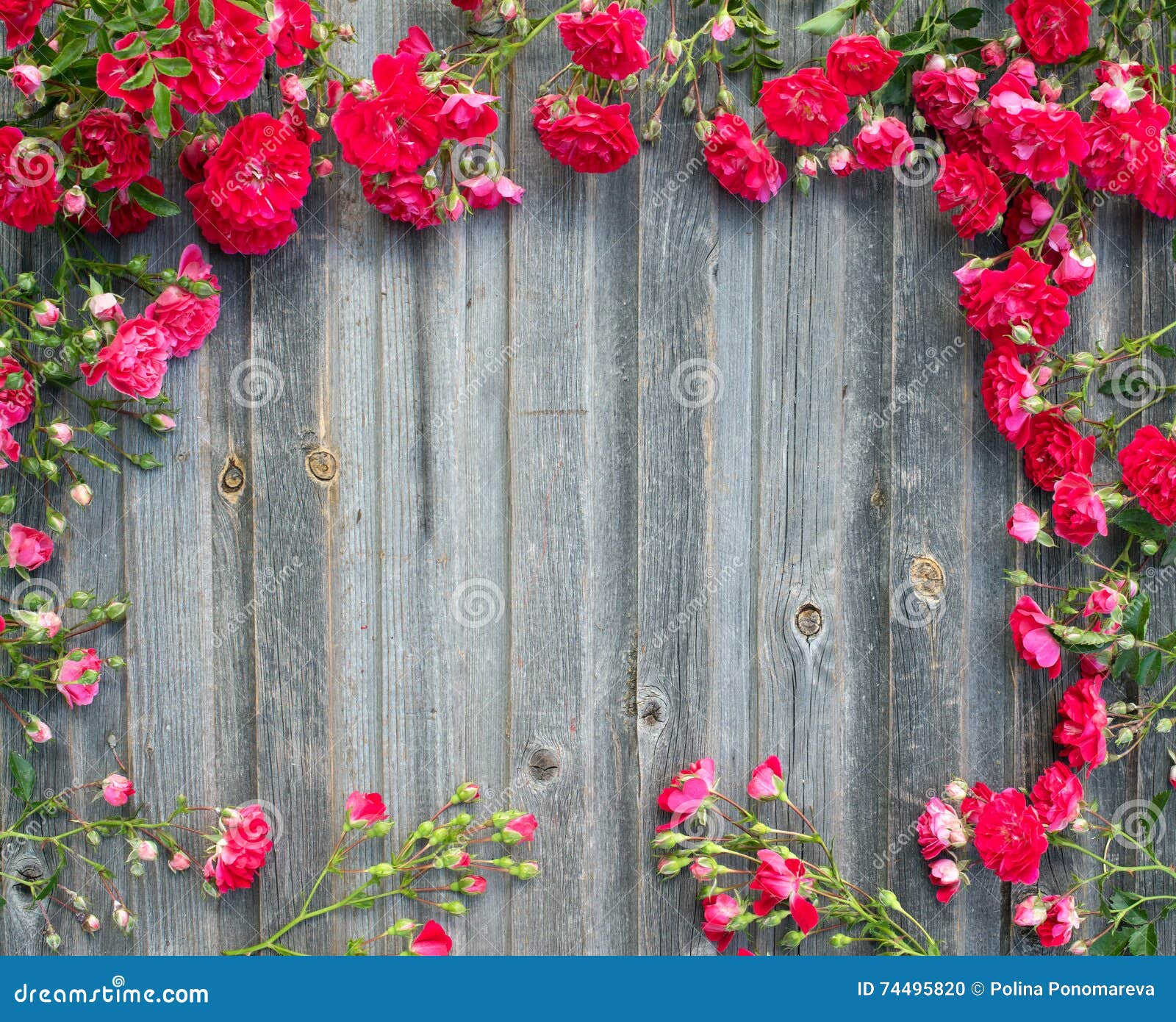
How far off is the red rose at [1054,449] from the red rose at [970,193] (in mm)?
359

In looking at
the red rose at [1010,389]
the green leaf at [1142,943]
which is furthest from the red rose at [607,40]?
the green leaf at [1142,943]

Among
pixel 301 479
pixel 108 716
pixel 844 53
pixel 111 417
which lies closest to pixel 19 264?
pixel 111 417

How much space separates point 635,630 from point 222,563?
0.76 m

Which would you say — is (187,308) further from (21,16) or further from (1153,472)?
(1153,472)

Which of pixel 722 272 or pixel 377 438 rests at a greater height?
pixel 722 272

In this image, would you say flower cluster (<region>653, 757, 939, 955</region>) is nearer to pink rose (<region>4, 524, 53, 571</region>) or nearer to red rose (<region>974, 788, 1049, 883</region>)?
red rose (<region>974, 788, 1049, 883</region>)

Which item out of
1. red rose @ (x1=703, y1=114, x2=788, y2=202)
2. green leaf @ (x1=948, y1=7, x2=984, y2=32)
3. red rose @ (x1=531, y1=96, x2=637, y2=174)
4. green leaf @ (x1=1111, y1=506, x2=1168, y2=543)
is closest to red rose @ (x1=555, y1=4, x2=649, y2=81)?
red rose @ (x1=531, y1=96, x2=637, y2=174)

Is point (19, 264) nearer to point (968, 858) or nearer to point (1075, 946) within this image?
point (968, 858)

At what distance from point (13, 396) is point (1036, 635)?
6.08 ft

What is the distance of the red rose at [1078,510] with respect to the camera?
1396 millimetres

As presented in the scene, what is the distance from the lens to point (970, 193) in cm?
139

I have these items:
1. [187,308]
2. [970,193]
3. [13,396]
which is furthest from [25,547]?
[970,193]

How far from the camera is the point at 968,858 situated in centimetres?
152

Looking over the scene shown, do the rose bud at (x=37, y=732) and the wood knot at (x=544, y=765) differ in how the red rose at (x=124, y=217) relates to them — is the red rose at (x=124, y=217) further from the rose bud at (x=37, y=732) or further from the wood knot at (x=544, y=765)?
the wood knot at (x=544, y=765)
